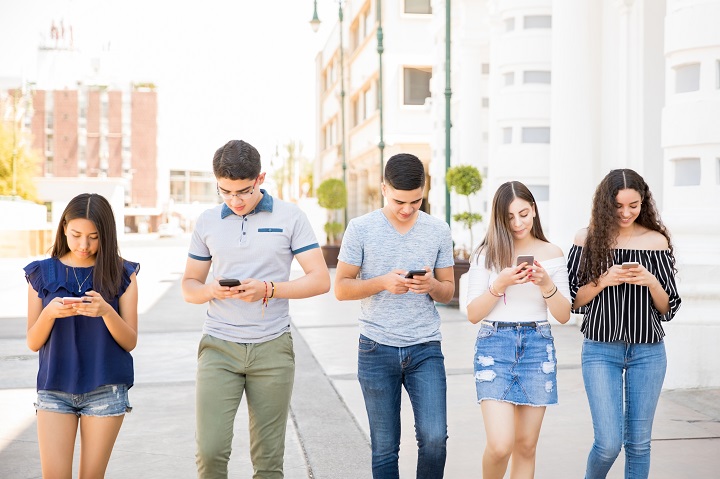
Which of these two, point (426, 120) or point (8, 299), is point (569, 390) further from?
point (426, 120)

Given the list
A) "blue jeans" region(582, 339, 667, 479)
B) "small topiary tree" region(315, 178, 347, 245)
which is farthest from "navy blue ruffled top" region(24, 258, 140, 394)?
"small topiary tree" region(315, 178, 347, 245)

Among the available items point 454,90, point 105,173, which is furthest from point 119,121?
point 454,90

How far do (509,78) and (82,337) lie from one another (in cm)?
1277

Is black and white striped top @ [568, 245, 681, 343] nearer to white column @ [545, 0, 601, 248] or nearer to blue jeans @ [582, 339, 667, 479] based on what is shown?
blue jeans @ [582, 339, 667, 479]

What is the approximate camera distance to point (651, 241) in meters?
4.60

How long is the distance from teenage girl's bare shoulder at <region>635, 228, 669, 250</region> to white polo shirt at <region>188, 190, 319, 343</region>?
1.70 meters

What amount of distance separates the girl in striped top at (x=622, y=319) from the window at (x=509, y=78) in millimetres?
11494

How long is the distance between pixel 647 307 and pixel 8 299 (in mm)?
16906

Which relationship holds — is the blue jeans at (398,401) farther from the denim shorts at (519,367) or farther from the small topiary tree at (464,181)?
the small topiary tree at (464,181)

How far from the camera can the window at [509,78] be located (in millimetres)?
15780

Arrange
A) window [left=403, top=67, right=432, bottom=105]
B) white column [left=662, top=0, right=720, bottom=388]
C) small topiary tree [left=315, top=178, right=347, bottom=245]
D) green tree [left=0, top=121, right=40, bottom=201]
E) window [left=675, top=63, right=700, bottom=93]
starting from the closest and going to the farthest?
1. white column [left=662, top=0, right=720, bottom=388]
2. window [left=675, top=63, right=700, bottom=93]
3. small topiary tree [left=315, top=178, right=347, bottom=245]
4. window [left=403, top=67, right=432, bottom=105]
5. green tree [left=0, top=121, right=40, bottom=201]

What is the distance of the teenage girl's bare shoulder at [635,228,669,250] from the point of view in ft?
15.0

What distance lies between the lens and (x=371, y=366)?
175 inches

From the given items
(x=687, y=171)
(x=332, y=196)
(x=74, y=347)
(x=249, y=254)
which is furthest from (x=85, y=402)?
(x=332, y=196)
